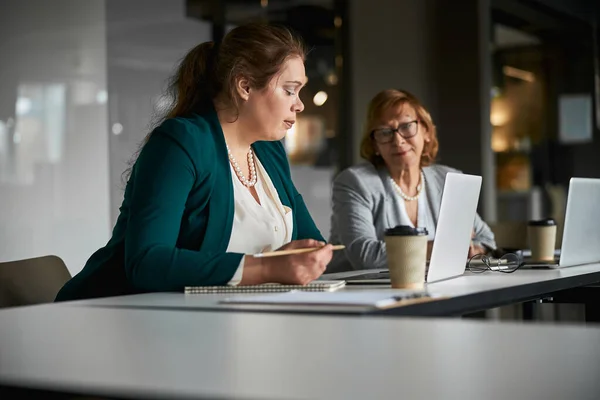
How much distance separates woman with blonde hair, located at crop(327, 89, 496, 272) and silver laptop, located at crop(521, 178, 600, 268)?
0.74m

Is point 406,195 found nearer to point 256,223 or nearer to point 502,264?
point 502,264

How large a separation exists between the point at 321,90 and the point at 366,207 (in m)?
2.41

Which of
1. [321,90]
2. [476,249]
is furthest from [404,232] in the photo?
[321,90]

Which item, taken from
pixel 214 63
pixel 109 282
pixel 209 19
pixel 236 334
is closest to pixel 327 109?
pixel 209 19

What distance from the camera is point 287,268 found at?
1.92 meters

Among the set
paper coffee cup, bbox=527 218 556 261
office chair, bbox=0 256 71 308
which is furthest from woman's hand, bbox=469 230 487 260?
office chair, bbox=0 256 71 308

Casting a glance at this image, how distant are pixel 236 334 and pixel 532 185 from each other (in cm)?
612

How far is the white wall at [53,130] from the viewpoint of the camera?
3828 millimetres

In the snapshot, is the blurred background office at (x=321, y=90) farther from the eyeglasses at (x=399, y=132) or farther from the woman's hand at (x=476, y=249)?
the woman's hand at (x=476, y=249)

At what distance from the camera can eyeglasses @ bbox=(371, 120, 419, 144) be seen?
355 centimetres

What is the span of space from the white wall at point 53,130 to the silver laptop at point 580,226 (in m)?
2.21

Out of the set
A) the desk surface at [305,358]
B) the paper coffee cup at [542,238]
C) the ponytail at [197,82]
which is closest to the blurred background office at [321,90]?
the ponytail at [197,82]

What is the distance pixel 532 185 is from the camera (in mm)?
7035

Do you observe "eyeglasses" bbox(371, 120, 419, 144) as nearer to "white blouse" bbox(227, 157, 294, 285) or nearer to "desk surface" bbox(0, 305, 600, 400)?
"white blouse" bbox(227, 157, 294, 285)
